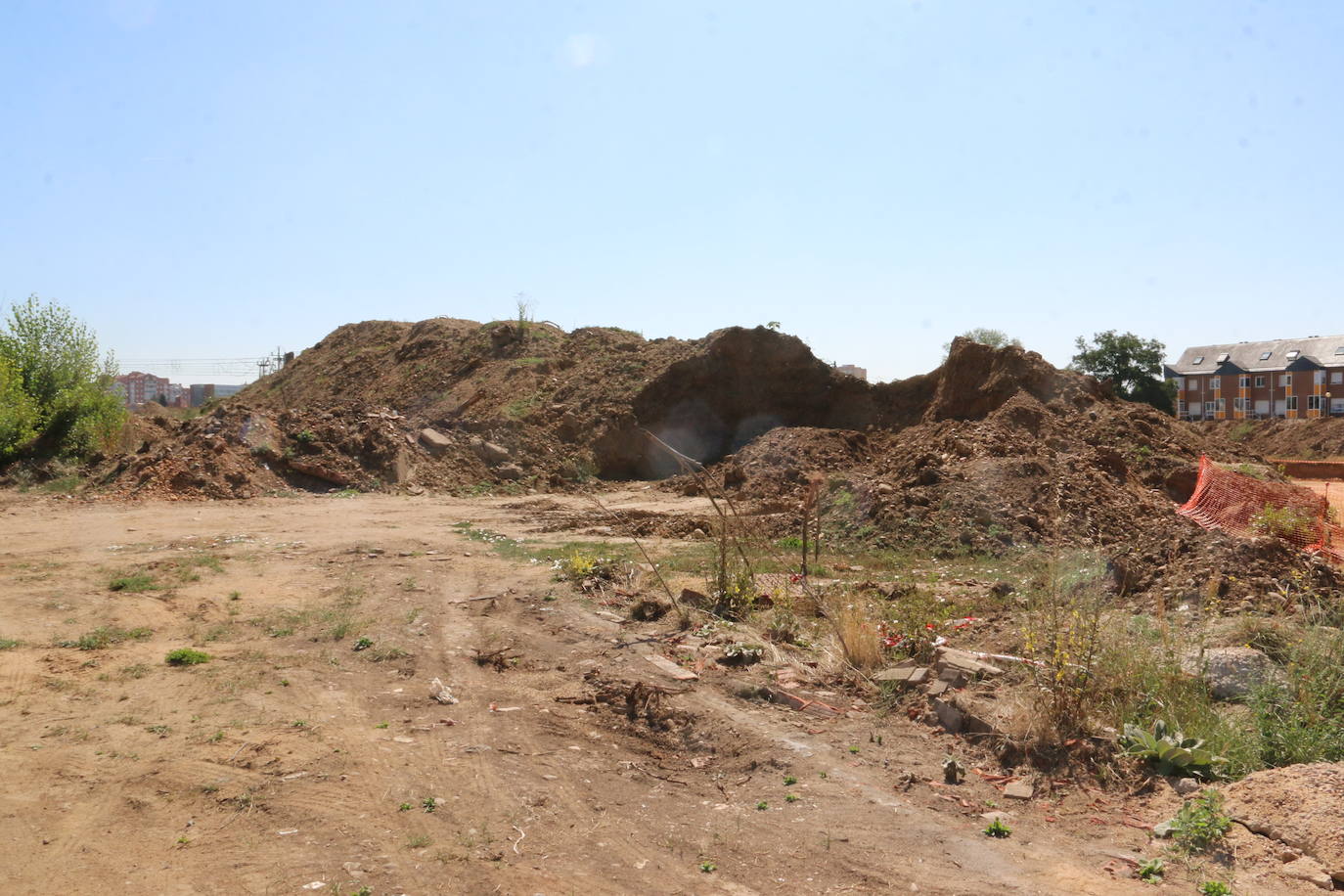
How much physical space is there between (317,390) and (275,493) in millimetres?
13536

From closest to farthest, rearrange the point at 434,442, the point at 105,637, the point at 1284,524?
1. the point at 105,637
2. the point at 1284,524
3. the point at 434,442

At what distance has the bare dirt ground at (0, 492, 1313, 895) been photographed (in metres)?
3.92

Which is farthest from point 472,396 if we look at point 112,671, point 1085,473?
point 112,671

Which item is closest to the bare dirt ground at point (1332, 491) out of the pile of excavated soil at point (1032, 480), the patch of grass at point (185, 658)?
the pile of excavated soil at point (1032, 480)

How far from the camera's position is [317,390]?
102ft

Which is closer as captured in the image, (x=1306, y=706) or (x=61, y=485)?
(x=1306, y=706)

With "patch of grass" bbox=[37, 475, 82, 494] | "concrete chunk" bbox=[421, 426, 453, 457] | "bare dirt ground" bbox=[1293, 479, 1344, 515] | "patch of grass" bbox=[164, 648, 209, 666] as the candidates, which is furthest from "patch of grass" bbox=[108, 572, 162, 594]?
"bare dirt ground" bbox=[1293, 479, 1344, 515]

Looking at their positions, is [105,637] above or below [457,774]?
above

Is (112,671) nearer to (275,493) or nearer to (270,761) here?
(270,761)

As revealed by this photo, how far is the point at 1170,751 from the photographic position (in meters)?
4.86

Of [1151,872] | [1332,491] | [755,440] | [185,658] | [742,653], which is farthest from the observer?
[755,440]

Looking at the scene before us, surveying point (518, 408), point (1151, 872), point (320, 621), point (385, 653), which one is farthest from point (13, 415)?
point (1151, 872)

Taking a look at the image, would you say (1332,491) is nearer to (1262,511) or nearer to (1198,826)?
(1262,511)

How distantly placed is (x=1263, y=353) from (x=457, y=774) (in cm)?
5786
